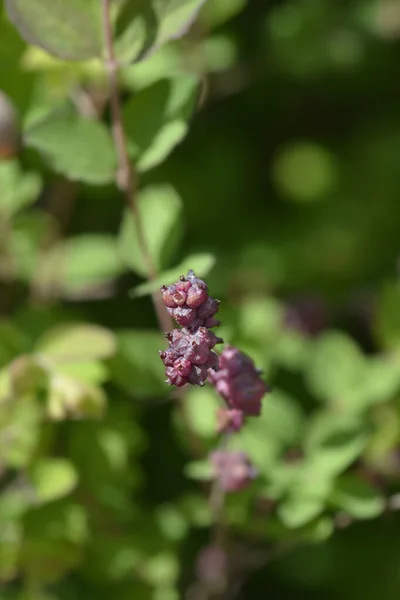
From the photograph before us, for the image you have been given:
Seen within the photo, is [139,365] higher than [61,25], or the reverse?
[61,25]

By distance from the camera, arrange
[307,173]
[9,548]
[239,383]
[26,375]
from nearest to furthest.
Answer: [239,383], [26,375], [9,548], [307,173]

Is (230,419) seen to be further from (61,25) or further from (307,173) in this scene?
(307,173)

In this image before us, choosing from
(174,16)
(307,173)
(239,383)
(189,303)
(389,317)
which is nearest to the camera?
(189,303)

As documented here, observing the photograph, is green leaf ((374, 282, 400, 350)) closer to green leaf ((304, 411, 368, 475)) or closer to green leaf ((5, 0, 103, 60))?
green leaf ((304, 411, 368, 475))

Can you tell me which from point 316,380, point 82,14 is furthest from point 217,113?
point 82,14

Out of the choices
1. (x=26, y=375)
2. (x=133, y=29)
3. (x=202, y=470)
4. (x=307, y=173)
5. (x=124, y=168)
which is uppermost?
(x=133, y=29)

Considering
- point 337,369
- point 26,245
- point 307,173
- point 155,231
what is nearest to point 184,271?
point 155,231

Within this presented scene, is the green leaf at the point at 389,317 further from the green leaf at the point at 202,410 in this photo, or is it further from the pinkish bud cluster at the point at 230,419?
the pinkish bud cluster at the point at 230,419

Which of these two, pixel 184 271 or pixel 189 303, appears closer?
pixel 189 303

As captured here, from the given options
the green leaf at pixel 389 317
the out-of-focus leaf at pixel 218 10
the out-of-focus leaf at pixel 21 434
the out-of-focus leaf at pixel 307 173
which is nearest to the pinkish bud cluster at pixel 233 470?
the out-of-focus leaf at pixel 21 434
